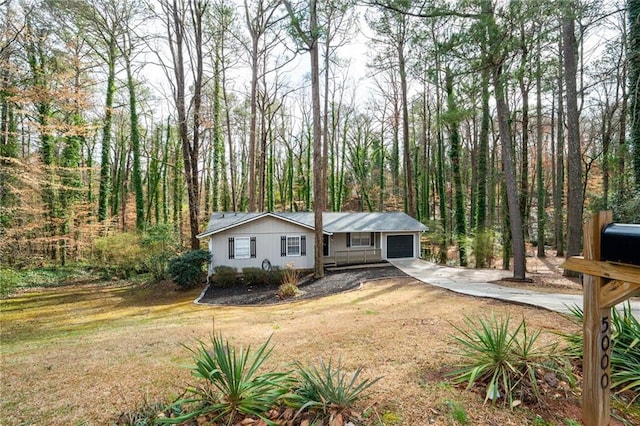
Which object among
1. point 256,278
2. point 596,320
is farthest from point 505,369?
point 256,278

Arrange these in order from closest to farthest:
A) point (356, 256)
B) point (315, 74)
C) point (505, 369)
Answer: point (505, 369) < point (315, 74) < point (356, 256)

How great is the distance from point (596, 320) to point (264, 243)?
12.7m

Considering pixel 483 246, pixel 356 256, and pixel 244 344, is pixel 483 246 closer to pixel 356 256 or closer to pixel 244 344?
pixel 356 256

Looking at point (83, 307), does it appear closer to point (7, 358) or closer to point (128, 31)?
point (7, 358)

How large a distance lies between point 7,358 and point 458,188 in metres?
18.1

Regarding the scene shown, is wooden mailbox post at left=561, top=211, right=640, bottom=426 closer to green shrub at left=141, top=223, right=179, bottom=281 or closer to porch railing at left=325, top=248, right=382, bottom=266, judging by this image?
porch railing at left=325, top=248, right=382, bottom=266

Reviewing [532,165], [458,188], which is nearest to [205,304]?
[458,188]

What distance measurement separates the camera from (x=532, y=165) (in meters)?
22.5

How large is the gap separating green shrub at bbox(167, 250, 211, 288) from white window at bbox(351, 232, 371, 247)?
7.75 meters

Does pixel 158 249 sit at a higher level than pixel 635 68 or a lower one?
lower

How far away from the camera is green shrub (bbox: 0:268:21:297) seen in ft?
35.3

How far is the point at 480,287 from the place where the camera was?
9227mm

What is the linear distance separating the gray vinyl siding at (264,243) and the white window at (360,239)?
9.21 ft

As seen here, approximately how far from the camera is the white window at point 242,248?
13609 mm
